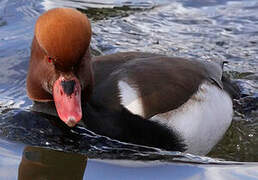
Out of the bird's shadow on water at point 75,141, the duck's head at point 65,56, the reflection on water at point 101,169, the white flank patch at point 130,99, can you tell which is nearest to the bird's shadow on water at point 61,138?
the bird's shadow on water at point 75,141

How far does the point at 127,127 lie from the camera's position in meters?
3.72

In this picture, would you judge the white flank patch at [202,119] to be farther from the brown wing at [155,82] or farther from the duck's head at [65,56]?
the duck's head at [65,56]

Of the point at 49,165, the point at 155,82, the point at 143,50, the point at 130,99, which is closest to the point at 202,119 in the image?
the point at 155,82

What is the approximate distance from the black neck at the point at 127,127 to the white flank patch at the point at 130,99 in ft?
0.11

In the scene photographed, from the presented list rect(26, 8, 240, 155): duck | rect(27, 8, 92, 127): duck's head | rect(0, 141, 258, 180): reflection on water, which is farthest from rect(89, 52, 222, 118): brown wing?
rect(0, 141, 258, 180): reflection on water

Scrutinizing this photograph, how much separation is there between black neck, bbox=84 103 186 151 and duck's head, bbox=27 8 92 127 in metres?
0.21

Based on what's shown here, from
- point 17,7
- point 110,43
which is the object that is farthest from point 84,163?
point 17,7

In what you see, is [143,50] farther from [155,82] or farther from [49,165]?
[49,165]

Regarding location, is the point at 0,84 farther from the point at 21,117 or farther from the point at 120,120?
the point at 120,120

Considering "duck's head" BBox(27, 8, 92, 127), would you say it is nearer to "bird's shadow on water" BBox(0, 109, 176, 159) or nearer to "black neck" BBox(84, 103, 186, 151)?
"black neck" BBox(84, 103, 186, 151)

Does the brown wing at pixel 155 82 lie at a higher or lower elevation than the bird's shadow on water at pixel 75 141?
higher

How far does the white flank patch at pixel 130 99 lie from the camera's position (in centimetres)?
373

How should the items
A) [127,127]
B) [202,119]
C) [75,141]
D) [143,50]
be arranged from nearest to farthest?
[127,127] → [75,141] → [202,119] → [143,50]

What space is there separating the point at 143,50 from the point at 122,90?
1.93 m
